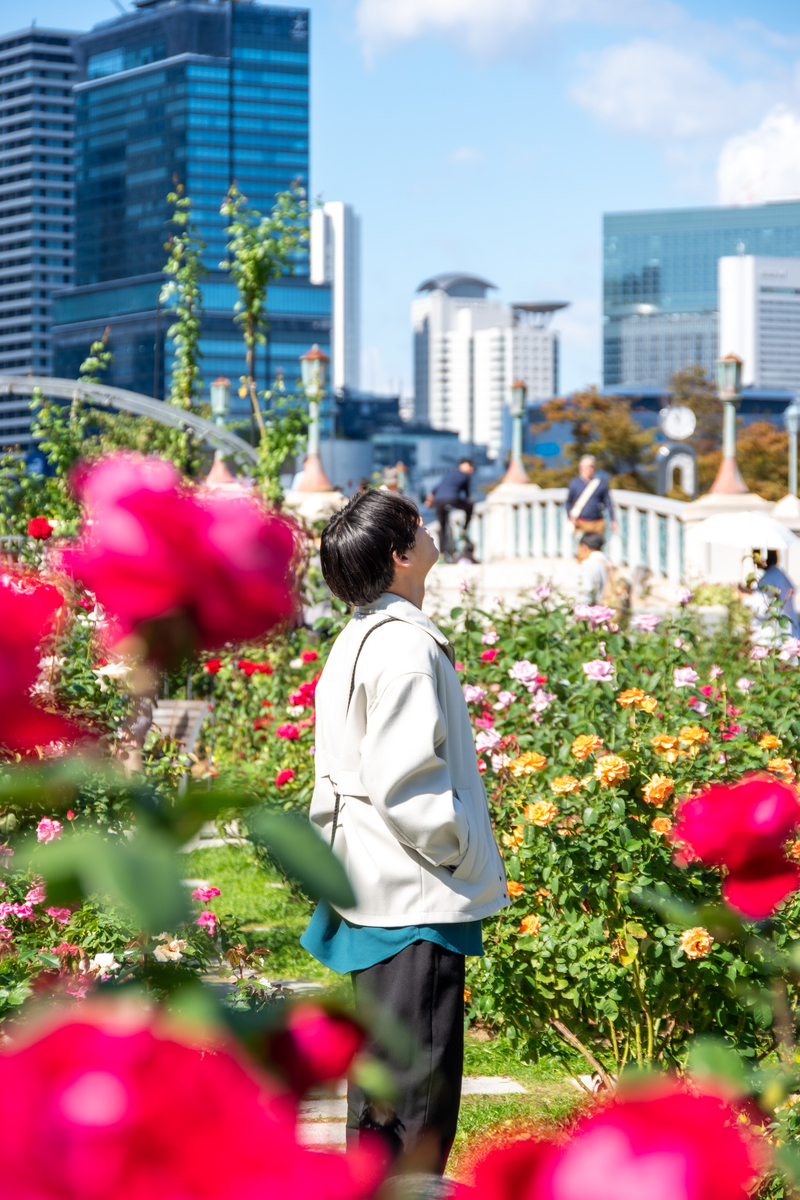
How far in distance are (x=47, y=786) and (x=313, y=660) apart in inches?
245

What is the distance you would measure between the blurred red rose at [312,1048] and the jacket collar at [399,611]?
165 centimetres

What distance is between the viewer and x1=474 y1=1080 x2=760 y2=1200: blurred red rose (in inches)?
18.3

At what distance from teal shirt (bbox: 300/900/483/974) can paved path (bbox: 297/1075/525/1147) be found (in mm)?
478

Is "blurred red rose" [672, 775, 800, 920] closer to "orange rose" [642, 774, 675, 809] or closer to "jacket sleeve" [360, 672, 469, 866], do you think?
"jacket sleeve" [360, 672, 469, 866]

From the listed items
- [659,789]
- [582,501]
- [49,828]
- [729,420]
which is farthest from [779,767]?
[729,420]

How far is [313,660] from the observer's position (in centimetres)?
705

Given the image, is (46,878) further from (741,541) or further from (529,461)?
(529,461)

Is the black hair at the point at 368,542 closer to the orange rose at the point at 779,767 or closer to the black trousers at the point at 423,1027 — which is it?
the black trousers at the point at 423,1027

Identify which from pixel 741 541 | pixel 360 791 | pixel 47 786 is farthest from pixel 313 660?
pixel 47 786

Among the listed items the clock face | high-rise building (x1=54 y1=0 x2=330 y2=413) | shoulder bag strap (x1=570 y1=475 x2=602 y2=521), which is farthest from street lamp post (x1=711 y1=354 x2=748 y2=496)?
high-rise building (x1=54 y1=0 x2=330 y2=413)

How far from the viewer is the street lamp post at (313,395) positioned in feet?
34.9

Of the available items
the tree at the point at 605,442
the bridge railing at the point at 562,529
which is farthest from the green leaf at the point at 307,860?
the tree at the point at 605,442

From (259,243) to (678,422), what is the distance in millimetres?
37091

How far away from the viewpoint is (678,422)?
1791 inches
